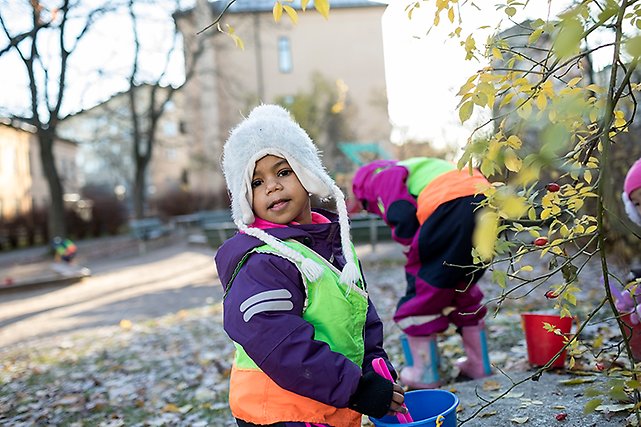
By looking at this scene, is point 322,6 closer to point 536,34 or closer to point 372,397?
point 536,34

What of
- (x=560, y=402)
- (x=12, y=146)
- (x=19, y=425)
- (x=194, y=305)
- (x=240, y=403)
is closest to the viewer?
(x=240, y=403)

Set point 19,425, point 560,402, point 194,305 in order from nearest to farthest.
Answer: point 560,402 < point 19,425 < point 194,305

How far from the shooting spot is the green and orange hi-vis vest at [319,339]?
2035mm

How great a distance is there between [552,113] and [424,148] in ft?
50.5

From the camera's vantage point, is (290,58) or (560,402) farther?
(290,58)

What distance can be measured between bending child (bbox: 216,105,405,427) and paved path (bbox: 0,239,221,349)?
6.04m

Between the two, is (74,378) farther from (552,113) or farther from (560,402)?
(552,113)

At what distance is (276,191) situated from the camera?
7.52 ft

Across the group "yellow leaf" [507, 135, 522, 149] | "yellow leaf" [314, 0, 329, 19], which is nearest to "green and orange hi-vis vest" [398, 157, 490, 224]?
"yellow leaf" [507, 135, 522, 149]

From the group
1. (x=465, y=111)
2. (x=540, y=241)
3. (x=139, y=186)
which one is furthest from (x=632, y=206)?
(x=139, y=186)

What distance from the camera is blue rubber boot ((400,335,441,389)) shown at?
12.1 ft

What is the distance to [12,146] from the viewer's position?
3130cm

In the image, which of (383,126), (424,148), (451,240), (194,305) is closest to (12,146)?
(383,126)

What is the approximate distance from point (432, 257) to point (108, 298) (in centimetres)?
770
